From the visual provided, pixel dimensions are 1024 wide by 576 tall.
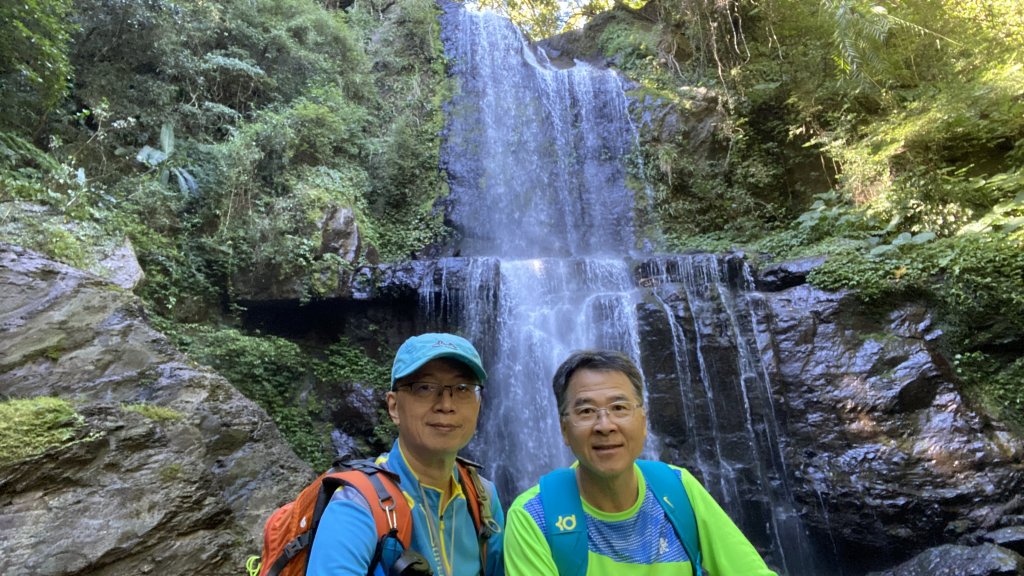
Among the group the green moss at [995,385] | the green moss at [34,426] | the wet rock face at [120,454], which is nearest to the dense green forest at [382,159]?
the green moss at [995,385]

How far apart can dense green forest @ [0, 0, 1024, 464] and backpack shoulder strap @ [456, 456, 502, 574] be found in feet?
19.8

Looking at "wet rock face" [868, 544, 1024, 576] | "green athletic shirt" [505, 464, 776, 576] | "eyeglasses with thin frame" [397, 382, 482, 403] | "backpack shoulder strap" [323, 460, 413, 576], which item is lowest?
"wet rock face" [868, 544, 1024, 576]

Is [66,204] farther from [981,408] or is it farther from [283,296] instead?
[981,408]

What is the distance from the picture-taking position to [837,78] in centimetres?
1060

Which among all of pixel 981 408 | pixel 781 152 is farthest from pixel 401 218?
pixel 981 408

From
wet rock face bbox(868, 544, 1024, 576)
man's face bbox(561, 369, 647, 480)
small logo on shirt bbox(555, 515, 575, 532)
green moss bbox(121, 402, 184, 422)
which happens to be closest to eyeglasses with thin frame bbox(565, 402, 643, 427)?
man's face bbox(561, 369, 647, 480)

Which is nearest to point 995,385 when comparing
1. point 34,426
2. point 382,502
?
point 382,502

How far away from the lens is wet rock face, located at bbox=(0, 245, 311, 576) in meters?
2.99

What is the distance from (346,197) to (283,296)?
8.10ft

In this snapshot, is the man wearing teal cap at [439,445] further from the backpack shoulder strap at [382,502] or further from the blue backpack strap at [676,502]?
the blue backpack strap at [676,502]

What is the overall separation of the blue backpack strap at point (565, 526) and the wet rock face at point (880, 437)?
6.40m

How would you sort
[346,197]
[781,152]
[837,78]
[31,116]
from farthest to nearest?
[781,152]
[837,78]
[346,197]
[31,116]

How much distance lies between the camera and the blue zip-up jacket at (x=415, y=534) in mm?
1245

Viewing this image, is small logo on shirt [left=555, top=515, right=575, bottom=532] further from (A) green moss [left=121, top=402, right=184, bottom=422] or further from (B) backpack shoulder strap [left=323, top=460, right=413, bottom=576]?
(A) green moss [left=121, top=402, right=184, bottom=422]
